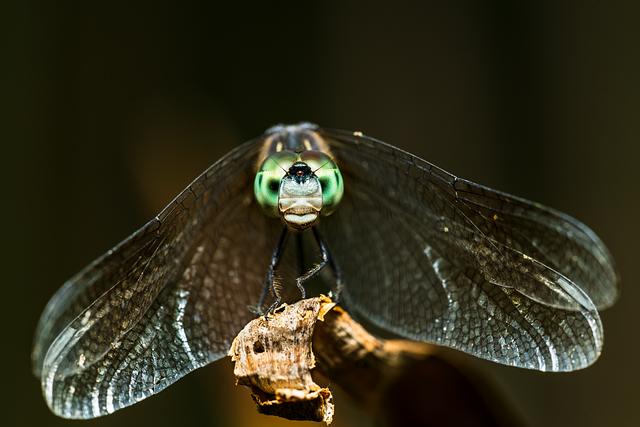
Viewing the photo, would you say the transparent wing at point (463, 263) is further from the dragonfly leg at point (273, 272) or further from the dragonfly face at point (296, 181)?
the dragonfly leg at point (273, 272)

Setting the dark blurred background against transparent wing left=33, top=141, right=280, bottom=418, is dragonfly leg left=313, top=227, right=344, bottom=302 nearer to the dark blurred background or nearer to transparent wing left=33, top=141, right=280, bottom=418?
transparent wing left=33, top=141, right=280, bottom=418

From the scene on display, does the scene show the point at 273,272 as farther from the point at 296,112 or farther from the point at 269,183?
the point at 296,112

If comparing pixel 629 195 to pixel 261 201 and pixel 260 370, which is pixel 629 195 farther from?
pixel 260 370

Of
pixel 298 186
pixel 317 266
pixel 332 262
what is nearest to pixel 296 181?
pixel 298 186

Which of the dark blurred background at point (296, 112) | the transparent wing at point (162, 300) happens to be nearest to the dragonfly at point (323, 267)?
the transparent wing at point (162, 300)

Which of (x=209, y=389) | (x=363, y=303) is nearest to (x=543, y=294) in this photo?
(x=363, y=303)
